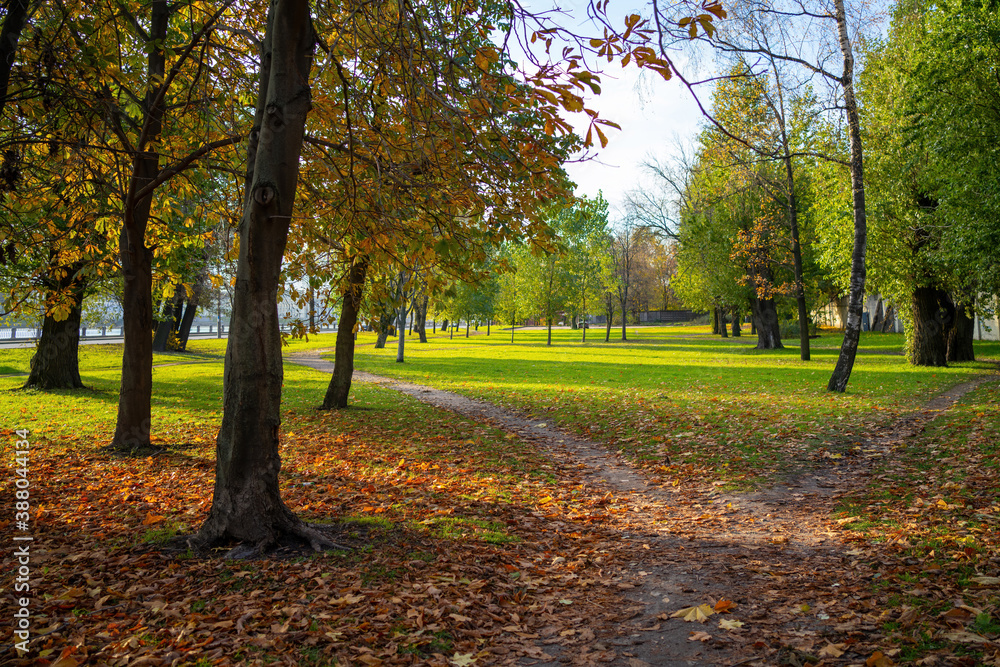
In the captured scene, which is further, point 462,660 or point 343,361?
point 343,361

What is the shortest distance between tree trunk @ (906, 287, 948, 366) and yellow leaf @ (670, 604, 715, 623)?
20763 millimetres

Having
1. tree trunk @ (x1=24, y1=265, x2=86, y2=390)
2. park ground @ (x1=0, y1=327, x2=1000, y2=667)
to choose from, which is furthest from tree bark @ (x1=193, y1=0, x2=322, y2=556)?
tree trunk @ (x1=24, y1=265, x2=86, y2=390)

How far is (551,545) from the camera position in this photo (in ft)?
18.5

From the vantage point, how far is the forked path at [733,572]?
356 centimetres

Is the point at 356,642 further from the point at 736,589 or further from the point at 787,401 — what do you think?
the point at 787,401

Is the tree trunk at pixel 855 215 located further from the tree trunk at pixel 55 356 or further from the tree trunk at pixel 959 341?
the tree trunk at pixel 55 356

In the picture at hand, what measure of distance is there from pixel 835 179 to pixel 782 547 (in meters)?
19.1

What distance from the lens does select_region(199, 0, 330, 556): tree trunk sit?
482 cm

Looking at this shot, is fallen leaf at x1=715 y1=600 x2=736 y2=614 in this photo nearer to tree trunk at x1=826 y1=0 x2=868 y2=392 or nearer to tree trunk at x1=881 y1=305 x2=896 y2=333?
tree trunk at x1=826 y1=0 x2=868 y2=392

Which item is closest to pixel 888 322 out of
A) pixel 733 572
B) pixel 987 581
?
pixel 987 581

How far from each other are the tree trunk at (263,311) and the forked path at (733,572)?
2.68 m

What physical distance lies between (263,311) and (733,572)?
14.1 ft

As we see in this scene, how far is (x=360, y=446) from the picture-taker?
33.4ft

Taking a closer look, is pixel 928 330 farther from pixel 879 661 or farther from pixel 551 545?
pixel 879 661
